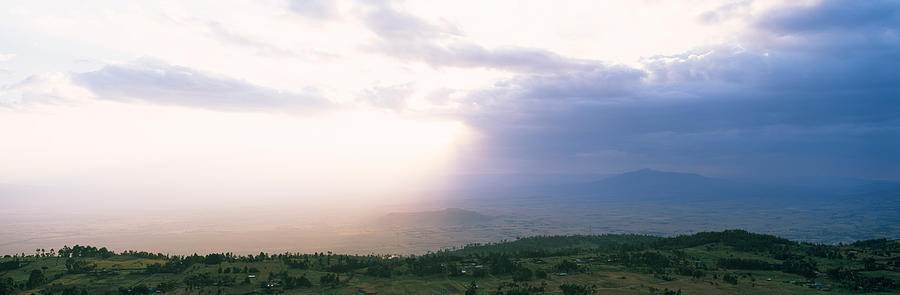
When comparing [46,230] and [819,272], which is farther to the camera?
[46,230]

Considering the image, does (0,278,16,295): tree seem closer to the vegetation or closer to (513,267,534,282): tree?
the vegetation

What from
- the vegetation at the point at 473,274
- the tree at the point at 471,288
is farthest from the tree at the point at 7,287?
the tree at the point at 471,288

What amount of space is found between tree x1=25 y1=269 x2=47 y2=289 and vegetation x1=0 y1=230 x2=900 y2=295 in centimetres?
8

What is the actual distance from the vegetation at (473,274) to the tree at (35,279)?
0.27 feet

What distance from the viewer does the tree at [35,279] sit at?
1044 inches

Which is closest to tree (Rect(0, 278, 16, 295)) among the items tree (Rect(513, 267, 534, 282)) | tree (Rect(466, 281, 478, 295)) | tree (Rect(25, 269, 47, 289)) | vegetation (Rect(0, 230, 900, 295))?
vegetation (Rect(0, 230, 900, 295))

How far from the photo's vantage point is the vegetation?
85.5ft

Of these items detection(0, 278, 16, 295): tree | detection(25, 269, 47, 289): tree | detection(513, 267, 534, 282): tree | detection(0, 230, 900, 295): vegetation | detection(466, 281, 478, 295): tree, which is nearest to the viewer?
detection(0, 278, 16, 295): tree

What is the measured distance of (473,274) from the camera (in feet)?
99.0

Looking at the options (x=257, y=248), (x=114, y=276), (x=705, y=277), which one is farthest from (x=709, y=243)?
(x=257, y=248)

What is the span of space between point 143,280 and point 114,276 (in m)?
2.81

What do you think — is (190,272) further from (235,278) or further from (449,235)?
(449,235)

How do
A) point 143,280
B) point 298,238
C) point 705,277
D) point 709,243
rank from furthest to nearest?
point 298,238
point 709,243
point 705,277
point 143,280

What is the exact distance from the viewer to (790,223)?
194 meters
